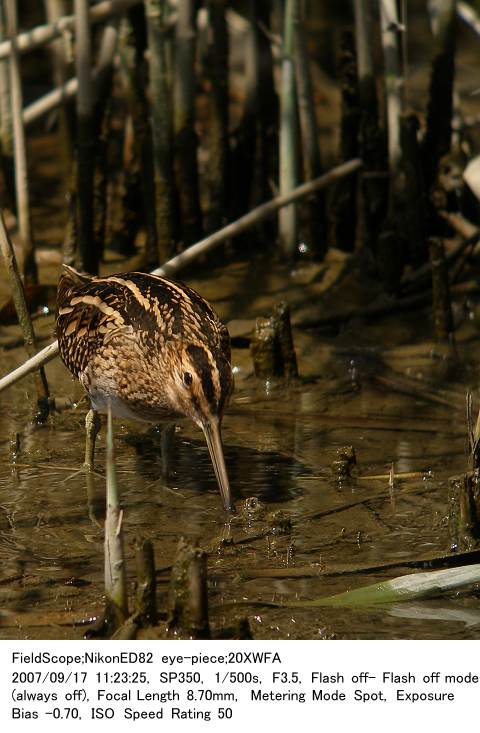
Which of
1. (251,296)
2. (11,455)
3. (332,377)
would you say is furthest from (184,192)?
(11,455)

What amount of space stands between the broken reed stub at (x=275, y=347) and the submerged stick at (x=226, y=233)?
498 mm

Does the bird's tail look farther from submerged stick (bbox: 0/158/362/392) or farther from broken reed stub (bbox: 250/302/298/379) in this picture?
broken reed stub (bbox: 250/302/298/379)

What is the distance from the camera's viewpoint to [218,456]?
555 cm

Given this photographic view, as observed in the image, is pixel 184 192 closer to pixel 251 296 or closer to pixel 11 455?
pixel 251 296

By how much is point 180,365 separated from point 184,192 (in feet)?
9.23

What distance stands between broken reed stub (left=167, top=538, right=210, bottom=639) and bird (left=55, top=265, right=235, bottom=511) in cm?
108

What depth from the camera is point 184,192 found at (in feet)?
27.3

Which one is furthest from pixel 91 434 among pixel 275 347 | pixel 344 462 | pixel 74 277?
pixel 275 347

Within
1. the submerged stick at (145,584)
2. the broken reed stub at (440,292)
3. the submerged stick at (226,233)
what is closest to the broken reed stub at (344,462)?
the submerged stick at (226,233)

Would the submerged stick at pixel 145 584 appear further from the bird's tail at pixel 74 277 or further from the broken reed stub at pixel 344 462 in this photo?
the bird's tail at pixel 74 277

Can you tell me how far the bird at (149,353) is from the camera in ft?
18.3

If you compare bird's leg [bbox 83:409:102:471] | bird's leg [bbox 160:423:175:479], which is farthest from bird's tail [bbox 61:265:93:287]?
bird's leg [bbox 160:423:175:479]

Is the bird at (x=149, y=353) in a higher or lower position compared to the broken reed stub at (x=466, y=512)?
higher

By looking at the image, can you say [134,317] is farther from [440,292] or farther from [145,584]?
[440,292]
